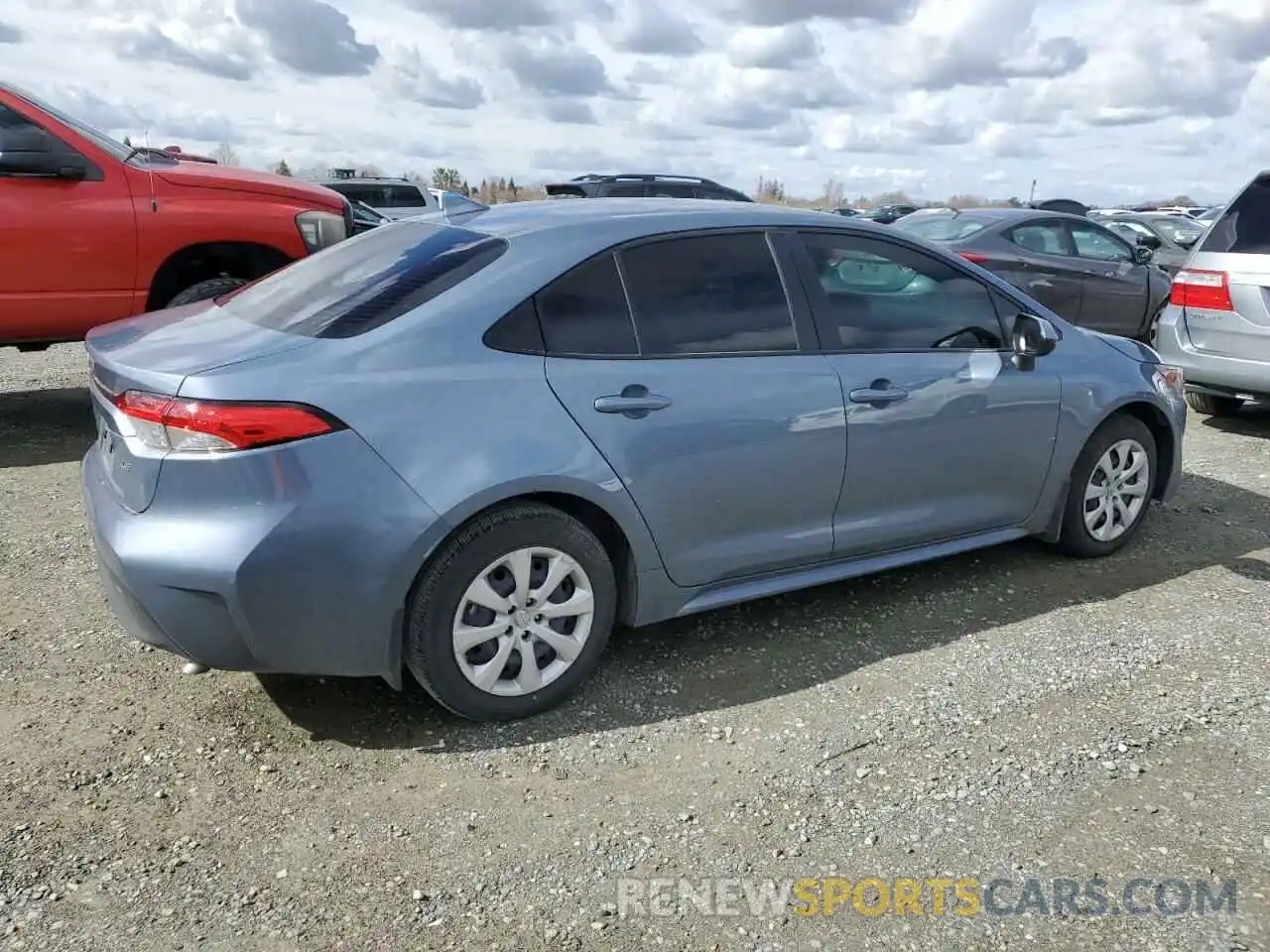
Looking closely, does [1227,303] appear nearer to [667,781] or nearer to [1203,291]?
[1203,291]

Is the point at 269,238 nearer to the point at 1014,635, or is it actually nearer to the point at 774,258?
the point at 774,258

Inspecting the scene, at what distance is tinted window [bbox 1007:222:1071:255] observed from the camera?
31.4 feet

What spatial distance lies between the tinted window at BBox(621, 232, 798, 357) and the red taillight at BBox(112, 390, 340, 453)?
112cm

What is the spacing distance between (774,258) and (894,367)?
615 mm

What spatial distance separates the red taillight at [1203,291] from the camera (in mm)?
6883

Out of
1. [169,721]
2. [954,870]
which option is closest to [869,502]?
[954,870]

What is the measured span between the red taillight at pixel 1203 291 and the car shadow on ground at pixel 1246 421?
108 centimetres

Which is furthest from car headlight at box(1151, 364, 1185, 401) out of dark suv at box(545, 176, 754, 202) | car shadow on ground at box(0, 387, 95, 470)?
dark suv at box(545, 176, 754, 202)

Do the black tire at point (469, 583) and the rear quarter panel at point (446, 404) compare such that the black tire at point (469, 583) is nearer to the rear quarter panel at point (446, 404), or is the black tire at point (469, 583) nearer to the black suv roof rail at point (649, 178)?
the rear quarter panel at point (446, 404)

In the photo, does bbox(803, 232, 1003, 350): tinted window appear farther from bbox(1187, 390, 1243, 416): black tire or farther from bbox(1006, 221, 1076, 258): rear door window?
bbox(1006, 221, 1076, 258): rear door window

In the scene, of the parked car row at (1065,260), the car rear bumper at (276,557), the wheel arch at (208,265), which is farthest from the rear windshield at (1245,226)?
the car rear bumper at (276,557)

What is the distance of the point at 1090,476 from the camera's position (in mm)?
4648

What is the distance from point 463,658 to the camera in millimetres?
3150

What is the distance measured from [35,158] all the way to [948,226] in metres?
7.39
